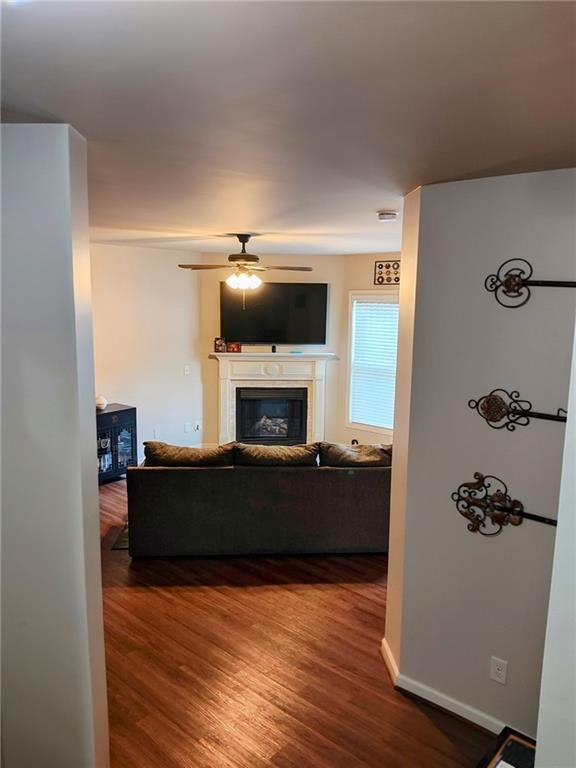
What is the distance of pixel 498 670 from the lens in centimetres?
247

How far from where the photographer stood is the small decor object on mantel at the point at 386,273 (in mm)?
6438

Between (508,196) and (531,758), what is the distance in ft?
7.23

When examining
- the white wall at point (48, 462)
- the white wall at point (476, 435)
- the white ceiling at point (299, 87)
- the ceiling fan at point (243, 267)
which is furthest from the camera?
the ceiling fan at point (243, 267)

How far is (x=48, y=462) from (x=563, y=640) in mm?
1579

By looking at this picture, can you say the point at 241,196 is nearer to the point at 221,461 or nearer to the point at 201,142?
the point at 201,142

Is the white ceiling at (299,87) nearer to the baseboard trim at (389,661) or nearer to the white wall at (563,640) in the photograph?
the white wall at (563,640)

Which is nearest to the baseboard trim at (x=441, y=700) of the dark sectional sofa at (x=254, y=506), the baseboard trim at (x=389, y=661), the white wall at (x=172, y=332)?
the baseboard trim at (x=389, y=661)

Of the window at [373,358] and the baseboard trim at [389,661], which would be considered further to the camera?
the window at [373,358]

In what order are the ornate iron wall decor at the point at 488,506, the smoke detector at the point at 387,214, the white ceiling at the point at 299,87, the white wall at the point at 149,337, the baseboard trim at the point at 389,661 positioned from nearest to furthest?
the white ceiling at the point at 299,87
the ornate iron wall decor at the point at 488,506
the baseboard trim at the point at 389,661
the smoke detector at the point at 387,214
the white wall at the point at 149,337

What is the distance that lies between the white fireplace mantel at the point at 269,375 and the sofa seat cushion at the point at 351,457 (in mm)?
2882

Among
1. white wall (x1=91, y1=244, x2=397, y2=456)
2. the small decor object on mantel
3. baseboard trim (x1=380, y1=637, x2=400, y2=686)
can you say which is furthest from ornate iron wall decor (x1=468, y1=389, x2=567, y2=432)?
white wall (x1=91, y1=244, x2=397, y2=456)

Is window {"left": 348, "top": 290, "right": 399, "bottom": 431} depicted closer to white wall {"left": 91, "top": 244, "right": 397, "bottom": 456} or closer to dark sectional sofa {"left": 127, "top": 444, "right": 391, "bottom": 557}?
white wall {"left": 91, "top": 244, "right": 397, "bottom": 456}

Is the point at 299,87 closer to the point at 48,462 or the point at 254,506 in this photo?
the point at 48,462

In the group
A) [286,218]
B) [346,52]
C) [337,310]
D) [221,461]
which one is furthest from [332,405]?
[346,52]
